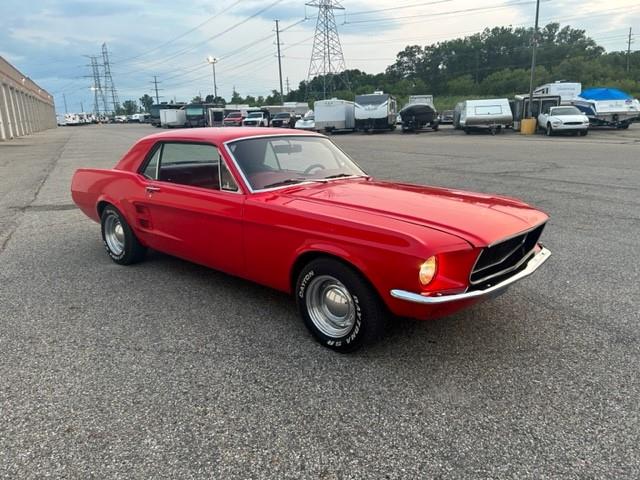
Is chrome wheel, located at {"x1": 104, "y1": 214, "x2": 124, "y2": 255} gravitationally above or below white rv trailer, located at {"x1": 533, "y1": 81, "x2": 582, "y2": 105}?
below

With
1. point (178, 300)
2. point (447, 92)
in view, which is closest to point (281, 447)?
point (178, 300)

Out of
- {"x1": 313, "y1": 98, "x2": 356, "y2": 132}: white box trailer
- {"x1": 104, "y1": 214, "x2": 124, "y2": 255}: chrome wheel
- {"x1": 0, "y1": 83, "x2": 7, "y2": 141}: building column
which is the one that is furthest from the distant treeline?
{"x1": 104, "y1": 214, "x2": 124, "y2": 255}: chrome wheel

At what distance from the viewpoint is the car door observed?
3.86m

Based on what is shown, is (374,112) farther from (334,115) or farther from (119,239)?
(119,239)

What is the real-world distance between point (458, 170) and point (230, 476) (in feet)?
37.1

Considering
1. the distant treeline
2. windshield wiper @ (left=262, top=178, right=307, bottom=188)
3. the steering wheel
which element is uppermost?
the distant treeline

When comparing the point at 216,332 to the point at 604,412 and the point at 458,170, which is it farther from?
the point at 458,170

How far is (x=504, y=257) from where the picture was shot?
3.25m

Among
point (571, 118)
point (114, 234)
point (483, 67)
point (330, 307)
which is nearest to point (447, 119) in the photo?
point (571, 118)

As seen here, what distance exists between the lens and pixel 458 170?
40.8 feet

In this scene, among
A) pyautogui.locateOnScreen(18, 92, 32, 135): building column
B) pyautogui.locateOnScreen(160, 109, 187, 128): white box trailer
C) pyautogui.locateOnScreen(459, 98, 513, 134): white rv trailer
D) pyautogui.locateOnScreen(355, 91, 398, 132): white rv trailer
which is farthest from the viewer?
pyautogui.locateOnScreen(160, 109, 187, 128): white box trailer

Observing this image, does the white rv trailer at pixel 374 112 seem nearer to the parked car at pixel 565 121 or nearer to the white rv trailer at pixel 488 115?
the white rv trailer at pixel 488 115

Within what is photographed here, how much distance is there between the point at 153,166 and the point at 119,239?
3.19 feet

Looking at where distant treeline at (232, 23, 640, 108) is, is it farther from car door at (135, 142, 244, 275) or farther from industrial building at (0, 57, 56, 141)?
car door at (135, 142, 244, 275)
